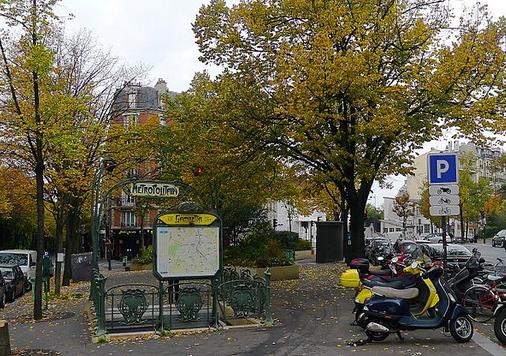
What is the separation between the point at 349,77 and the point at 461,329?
25.6 ft

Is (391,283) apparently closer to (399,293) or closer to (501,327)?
(399,293)

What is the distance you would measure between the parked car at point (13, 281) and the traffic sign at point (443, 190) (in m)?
16.9

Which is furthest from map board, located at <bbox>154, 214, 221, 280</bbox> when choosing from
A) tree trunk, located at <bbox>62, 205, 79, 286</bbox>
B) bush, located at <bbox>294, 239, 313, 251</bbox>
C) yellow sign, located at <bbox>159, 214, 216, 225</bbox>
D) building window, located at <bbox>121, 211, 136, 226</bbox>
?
building window, located at <bbox>121, 211, 136, 226</bbox>

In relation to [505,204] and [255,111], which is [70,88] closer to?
[255,111]

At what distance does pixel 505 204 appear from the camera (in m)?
81.1

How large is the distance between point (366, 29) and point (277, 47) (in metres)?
3.06

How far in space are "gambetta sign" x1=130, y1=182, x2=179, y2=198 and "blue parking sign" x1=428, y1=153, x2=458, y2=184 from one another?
19.0ft

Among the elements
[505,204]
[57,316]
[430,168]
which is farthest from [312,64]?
[505,204]

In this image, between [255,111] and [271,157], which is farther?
[271,157]

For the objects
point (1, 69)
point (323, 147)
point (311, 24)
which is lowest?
point (323, 147)

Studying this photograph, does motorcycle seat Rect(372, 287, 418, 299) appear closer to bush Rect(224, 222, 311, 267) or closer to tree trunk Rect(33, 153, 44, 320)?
tree trunk Rect(33, 153, 44, 320)

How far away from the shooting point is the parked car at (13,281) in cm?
2220

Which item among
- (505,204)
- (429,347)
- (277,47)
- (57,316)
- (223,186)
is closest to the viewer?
(429,347)

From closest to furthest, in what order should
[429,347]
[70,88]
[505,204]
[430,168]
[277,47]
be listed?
[429,347] → [430,168] → [277,47] → [70,88] → [505,204]
